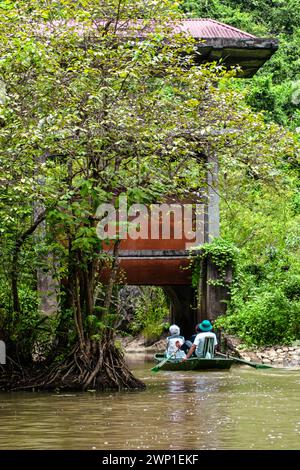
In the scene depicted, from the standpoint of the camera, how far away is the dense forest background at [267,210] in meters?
25.0

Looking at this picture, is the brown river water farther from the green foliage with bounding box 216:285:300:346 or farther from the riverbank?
the green foliage with bounding box 216:285:300:346

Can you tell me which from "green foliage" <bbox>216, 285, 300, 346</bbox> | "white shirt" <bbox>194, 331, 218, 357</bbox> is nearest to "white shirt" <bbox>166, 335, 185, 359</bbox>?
"white shirt" <bbox>194, 331, 218, 357</bbox>

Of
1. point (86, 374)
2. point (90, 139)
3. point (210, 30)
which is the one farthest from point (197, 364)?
point (210, 30)

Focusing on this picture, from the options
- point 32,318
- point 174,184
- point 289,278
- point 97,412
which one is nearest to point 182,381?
point 32,318

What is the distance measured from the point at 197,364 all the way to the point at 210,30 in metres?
9.42

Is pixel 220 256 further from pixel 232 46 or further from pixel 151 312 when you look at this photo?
pixel 151 312

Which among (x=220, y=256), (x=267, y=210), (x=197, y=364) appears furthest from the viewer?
(x=267, y=210)

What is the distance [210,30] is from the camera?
2402 cm

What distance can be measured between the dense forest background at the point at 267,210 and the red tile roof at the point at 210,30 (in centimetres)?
218

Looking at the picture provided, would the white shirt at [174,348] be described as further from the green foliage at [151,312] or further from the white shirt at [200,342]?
the green foliage at [151,312]

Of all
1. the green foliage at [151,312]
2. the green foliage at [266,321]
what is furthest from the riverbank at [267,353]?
the green foliage at [151,312]

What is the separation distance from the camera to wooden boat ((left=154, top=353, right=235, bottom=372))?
19203mm

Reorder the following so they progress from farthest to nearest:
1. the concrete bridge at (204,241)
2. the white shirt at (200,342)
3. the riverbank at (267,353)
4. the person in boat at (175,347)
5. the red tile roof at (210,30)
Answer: the riverbank at (267,353) < the red tile roof at (210,30) < the concrete bridge at (204,241) < the person in boat at (175,347) < the white shirt at (200,342)
